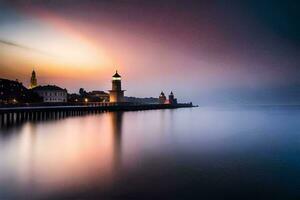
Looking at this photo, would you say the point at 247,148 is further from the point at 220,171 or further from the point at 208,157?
the point at 220,171

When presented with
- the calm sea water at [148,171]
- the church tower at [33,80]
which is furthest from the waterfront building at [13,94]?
the calm sea water at [148,171]

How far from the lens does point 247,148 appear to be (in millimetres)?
22266

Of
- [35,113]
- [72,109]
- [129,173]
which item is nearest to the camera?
[129,173]

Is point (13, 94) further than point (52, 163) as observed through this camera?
Yes

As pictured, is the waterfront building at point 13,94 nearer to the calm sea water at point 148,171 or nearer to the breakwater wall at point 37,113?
the breakwater wall at point 37,113

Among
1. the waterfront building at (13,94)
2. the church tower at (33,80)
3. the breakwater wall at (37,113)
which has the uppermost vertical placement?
the church tower at (33,80)

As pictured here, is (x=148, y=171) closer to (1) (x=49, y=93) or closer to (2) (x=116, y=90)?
(2) (x=116, y=90)

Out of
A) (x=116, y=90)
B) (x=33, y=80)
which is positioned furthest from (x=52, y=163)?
(x=33, y=80)

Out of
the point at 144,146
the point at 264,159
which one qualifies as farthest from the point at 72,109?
the point at 264,159

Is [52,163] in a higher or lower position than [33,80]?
lower

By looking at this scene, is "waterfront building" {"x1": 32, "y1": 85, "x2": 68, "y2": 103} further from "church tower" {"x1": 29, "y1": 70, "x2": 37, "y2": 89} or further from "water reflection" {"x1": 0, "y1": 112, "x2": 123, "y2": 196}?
"water reflection" {"x1": 0, "y1": 112, "x2": 123, "y2": 196}

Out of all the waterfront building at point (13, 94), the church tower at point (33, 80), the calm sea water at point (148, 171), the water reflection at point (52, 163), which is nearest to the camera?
the calm sea water at point (148, 171)

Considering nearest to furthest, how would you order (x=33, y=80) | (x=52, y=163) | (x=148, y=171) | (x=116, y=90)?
(x=148, y=171) → (x=52, y=163) → (x=116, y=90) → (x=33, y=80)

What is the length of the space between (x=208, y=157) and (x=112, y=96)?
67.6 metres
